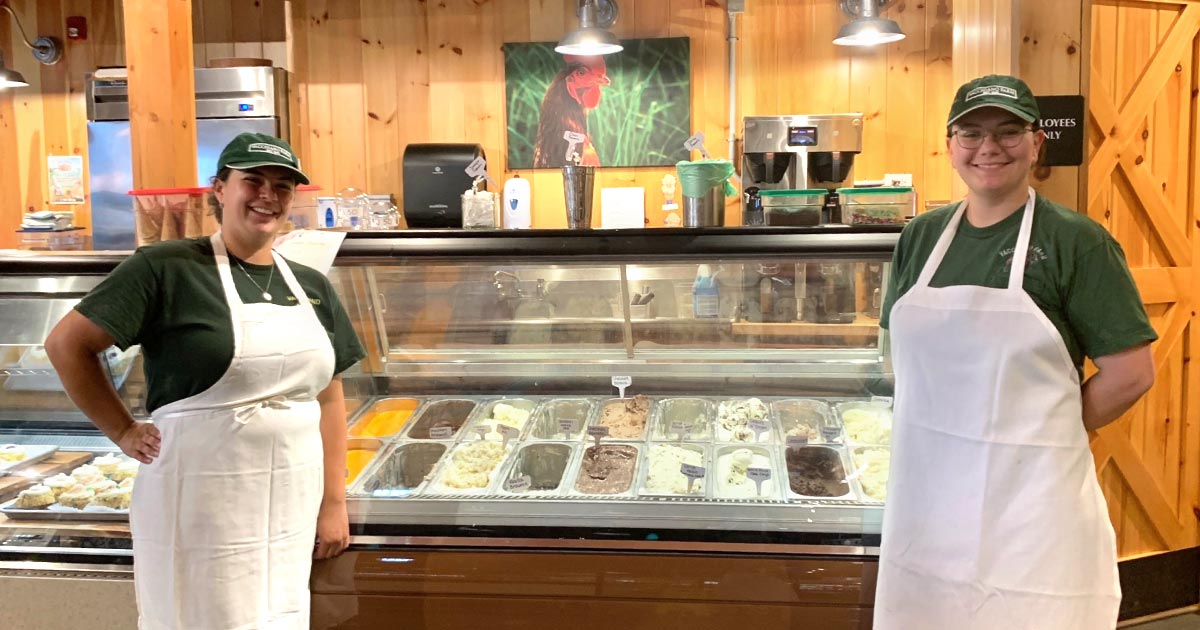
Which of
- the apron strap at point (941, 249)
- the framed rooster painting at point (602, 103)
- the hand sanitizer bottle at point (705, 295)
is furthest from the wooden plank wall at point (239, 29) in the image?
the apron strap at point (941, 249)

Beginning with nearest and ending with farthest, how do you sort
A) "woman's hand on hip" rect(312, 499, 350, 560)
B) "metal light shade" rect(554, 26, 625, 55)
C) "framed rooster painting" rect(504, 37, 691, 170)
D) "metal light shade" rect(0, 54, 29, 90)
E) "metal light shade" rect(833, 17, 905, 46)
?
"woman's hand on hip" rect(312, 499, 350, 560) < "metal light shade" rect(833, 17, 905, 46) < "metal light shade" rect(554, 26, 625, 55) < "framed rooster painting" rect(504, 37, 691, 170) < "metal light shade" rect(0, 54, 29, 90)

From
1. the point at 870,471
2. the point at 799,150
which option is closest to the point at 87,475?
the point at 870,471

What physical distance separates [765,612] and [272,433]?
1.36 metres

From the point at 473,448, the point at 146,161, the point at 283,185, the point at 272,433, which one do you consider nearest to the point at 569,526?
the point at 473,448

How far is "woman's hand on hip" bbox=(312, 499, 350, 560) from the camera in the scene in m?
2.40

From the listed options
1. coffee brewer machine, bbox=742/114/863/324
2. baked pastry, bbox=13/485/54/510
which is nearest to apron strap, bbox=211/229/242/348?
baked pastry, bbox=13/485/54/510

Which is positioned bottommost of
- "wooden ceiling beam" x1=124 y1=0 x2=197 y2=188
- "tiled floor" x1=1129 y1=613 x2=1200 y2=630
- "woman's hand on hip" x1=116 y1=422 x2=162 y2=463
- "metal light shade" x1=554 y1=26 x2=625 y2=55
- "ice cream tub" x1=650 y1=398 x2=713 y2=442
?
"tiled floor" x1=1129 y1=613 x2=1200 y2=630

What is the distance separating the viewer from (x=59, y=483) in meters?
2.72

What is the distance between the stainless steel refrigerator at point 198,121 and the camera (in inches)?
228

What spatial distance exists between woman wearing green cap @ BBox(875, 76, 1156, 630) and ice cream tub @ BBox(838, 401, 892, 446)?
73 cm

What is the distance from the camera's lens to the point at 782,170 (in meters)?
5.57

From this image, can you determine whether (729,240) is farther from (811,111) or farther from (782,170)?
(811,111)

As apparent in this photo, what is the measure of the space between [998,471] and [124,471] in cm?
260

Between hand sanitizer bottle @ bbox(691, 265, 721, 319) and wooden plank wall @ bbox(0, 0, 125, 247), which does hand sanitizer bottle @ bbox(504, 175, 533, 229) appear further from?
wooden plank wall @ bbox(0, 0, 125, 247)
